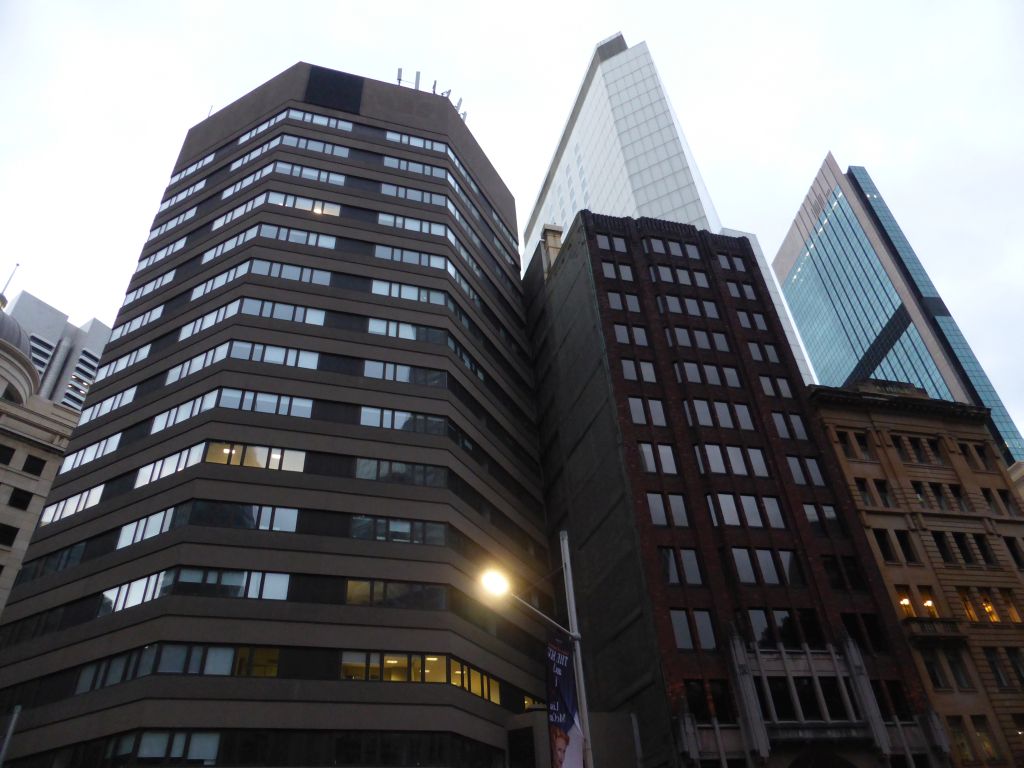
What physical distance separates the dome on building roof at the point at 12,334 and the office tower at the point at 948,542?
87.4 m

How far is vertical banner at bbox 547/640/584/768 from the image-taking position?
59.9 ft

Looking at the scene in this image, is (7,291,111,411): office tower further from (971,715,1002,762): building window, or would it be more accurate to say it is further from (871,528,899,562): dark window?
(971,715,1002,762): building window

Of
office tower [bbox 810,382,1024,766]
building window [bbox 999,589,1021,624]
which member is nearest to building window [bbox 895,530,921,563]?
office tower [bbox 810,382,1024,766]

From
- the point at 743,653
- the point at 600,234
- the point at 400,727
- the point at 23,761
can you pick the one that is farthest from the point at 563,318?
the point at 23,761

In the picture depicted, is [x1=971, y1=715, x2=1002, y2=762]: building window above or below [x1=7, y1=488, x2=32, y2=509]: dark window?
below

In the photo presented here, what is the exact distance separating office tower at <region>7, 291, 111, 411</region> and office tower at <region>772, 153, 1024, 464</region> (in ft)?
567

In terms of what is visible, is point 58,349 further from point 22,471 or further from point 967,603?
point 967,603

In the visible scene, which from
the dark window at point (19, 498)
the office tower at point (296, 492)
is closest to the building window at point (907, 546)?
the office tower at point (296, 492)

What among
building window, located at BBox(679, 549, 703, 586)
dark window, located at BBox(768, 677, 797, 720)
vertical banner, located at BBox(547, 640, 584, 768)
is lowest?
vertical banner, located at BBox(547, 640, 584, 768)

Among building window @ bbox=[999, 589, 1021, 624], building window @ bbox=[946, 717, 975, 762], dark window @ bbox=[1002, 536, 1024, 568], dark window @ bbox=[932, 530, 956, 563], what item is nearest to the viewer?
building window @ bbox=[946, 717, 975, 762]

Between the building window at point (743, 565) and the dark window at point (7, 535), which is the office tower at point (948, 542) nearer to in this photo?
the building window at point (743, 565)

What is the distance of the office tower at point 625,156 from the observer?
4798 inches

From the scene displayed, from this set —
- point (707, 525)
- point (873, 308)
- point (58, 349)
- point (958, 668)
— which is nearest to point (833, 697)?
point (958, 668)

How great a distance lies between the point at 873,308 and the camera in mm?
166125
